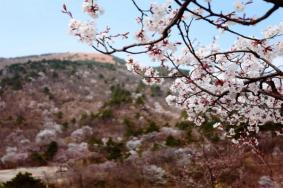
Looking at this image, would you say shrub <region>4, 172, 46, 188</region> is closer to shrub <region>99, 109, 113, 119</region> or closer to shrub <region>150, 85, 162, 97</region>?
shrub <region>99, 109, 113, 119</region>

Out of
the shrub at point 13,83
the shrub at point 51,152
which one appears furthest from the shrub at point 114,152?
the shrub at point 13,83

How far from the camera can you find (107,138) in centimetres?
3294

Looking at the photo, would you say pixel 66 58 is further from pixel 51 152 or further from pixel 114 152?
pixel 114 152

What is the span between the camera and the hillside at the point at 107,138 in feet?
60.7

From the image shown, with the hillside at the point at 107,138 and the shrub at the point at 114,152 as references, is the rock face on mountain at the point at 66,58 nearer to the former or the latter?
the hillside at the point at 107,138

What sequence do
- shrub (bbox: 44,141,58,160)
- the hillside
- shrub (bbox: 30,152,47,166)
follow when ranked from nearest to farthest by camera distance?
1. the hillside
2. shrub (bbox: 30,152,47,166)
3. shrub (bbox: 44,141,58,160)

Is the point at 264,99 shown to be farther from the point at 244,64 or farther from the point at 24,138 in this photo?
the point at 24,138

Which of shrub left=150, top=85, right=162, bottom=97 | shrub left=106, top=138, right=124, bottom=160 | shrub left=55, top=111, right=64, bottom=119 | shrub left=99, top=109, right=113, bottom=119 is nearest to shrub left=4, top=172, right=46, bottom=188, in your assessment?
shrub left=106, top=138, right=124, bottom=160

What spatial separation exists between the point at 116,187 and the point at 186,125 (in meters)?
12.5

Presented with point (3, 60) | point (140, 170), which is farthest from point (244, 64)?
point (3, 60)

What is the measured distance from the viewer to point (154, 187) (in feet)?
63.4

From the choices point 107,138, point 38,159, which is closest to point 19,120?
point 107,138

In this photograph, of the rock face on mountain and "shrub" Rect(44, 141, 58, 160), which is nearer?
"shrub" Rect(44, 141, 58, 160)

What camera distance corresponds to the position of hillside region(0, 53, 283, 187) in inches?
729
